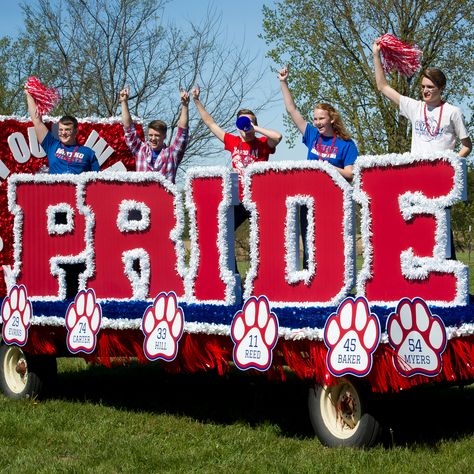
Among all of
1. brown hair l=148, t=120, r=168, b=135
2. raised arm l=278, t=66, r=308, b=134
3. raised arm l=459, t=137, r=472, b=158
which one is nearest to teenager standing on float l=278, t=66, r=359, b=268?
raised arm l=278, t=66, r=308, b=134

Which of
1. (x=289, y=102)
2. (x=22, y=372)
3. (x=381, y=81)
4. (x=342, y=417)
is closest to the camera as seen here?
(x=342, y=417)

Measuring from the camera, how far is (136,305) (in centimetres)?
679

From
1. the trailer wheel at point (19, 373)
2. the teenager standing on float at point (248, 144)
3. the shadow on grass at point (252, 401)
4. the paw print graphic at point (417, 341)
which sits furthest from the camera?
the trailer wheel at point (19, 373)

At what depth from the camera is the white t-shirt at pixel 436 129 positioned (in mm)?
6289

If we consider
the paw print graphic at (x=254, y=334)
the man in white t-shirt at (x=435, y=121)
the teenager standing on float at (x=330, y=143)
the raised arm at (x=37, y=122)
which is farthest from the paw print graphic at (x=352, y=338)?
the raised arm at (x=37, y=122)

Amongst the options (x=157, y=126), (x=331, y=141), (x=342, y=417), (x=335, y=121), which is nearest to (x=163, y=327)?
(x=342, y=417)

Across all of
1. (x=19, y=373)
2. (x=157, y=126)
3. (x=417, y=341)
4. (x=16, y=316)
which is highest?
(x=157, y=126)

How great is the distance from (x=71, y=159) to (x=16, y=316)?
136 centimetres

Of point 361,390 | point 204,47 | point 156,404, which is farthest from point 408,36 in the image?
point 361,390

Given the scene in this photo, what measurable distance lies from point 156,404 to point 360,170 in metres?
2.68

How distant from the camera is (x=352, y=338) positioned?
542cm

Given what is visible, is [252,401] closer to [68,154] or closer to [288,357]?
[288,357]

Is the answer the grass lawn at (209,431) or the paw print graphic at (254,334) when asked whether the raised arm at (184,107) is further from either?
the paw print graphic at (254,334)

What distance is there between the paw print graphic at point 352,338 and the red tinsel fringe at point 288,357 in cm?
10
